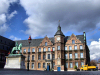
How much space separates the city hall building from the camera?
55219 millimetres

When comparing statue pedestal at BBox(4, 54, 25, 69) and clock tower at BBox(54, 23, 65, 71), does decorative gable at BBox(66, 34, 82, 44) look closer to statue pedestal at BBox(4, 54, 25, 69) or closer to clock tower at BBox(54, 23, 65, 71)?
clock tower at BBox(54, 23, 65, 71)

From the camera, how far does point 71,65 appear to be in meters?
56.1

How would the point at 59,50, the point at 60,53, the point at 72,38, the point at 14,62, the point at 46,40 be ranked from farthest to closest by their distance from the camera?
the point at 46,40
the point at 72,38
the point at 59,50
the point at 60,53
the point at 14,62

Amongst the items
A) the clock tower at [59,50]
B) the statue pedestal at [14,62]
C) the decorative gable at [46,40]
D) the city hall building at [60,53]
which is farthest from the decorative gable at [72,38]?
the statue pedestal at [14,62]

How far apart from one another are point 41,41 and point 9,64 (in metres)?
30.7

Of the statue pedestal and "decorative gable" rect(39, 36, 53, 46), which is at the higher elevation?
"decorative gable" rect(39, 36, 53, 46)

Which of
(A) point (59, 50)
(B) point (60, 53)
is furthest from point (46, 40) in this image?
(B) point (60, 53)

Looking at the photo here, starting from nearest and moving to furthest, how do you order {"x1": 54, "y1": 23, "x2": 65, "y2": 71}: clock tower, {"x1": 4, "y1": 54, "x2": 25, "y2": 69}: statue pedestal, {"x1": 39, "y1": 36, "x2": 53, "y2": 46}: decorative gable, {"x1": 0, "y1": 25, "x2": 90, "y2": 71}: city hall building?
{"x1": 4, "y1": 54, "x2": 25, "y2": 69}: statue pedestal < {"x1": 54, "y1": 23, "x2": 65, "y2": 71}: clock tower < {"x1": 0, "y1": 25, "x2": 90, "y2": 71}: city hall building < {"x1": 39, "y1": 36, "x2": 53, "y2": 46}: decorative gable

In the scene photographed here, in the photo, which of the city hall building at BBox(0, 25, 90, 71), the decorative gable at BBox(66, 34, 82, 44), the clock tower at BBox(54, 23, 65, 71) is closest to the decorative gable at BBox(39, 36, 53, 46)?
the city hall building at BBox(0, 25, 90, 71)

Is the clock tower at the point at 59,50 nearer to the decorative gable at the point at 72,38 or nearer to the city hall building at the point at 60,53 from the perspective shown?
the city hall building at the point at 60,53

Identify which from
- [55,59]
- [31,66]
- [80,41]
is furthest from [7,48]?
[80,41]

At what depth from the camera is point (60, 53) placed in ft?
183

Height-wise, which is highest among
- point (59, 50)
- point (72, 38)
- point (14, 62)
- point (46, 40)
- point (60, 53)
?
point (72, 38)

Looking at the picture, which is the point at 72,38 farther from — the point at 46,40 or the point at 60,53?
the point at 46,40
